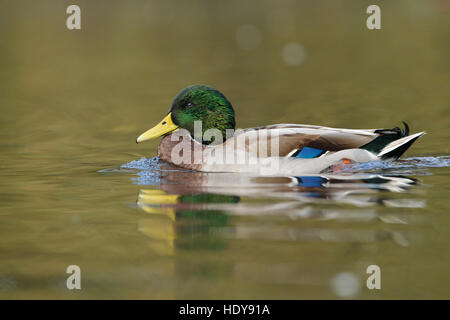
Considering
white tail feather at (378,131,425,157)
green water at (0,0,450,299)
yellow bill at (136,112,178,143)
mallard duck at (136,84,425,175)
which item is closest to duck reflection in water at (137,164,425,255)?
green water at (0,0,450,299)

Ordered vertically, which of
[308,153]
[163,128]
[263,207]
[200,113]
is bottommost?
[263,207]

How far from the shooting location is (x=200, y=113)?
29.0 feet

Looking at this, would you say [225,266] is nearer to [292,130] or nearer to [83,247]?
[83,247]

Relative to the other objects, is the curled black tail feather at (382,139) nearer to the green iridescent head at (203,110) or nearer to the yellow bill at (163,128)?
the green iridescent head at (203,110)

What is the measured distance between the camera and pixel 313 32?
2800cm

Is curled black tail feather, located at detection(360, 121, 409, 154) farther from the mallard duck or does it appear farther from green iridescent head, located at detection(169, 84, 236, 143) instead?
green iridescent head, located at detection(169, 84, 236, 143)

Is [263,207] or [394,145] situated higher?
[394,145]

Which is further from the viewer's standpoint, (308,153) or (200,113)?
(200,113)

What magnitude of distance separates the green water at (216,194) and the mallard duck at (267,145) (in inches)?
9.3

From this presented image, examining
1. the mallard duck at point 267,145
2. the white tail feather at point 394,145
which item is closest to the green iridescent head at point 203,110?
the mallard duck at point 267,145

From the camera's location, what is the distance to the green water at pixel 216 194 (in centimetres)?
481

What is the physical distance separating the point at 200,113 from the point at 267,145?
3.86 ft

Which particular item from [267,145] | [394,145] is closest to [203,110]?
[267,145]

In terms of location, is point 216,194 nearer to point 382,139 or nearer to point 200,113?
point 200,113
